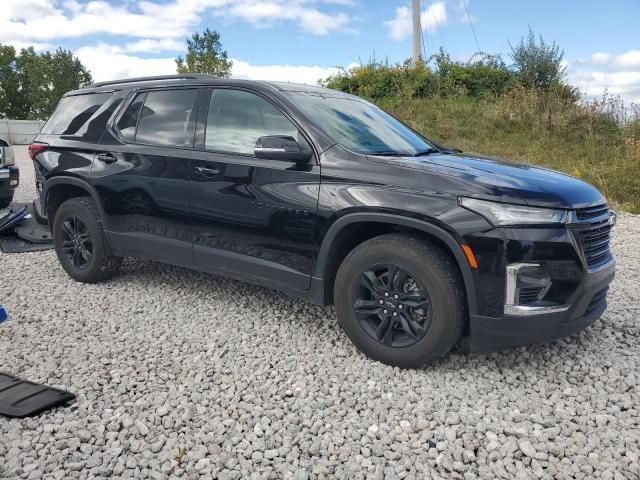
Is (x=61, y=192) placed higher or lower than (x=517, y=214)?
lower

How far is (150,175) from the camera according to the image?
4.21 m

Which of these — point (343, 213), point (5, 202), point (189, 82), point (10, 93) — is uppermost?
point (10, 93)

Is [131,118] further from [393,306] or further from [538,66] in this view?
[538,66]

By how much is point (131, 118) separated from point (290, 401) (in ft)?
9.61

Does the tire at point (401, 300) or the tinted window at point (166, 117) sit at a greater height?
the tinted window at point (166, 117)

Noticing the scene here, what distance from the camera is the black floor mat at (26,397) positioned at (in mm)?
2785

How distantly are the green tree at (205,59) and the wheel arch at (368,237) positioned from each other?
120 feet

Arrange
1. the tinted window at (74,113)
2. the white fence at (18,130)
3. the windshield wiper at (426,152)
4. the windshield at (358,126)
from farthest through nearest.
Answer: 1. the white fence at (18,130)
2. the tinted window at (74,113)
3. the windshield wiper at (426,152)
4. the windshield at (358,126)

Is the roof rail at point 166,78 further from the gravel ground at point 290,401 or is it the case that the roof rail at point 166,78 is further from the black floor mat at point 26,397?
the black floor mat at point 26,397

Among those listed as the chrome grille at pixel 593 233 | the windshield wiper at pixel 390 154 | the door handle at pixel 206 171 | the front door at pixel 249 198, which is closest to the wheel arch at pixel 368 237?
the front door at pixel 249 198

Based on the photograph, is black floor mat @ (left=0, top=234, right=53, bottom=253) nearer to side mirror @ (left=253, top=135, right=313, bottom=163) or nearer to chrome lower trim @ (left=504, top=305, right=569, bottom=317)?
side mirror @ (left=253, top=135, right=313, bottom=163)

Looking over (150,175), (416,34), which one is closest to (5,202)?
(150,175)

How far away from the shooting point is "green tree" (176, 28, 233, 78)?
41.2m

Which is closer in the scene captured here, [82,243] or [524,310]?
[524,310]
